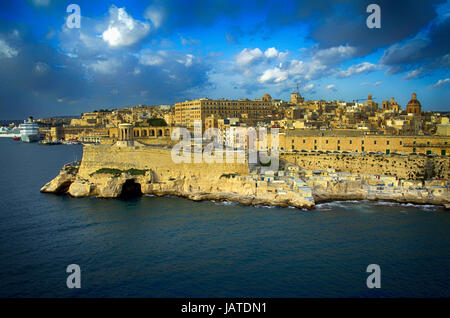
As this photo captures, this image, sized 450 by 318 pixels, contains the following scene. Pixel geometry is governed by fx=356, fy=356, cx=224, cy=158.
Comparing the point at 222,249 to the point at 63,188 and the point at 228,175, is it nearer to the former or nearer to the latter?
the point at 228,175

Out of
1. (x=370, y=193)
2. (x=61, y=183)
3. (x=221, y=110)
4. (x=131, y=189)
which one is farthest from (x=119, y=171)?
(x=221, y=110)

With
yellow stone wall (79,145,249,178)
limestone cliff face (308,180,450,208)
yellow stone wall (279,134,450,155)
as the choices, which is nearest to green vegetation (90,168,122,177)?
yellow stone wall (79,145,249,178)

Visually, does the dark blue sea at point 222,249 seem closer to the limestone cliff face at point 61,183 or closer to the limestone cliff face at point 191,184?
the limestone cliff face at point 191,184

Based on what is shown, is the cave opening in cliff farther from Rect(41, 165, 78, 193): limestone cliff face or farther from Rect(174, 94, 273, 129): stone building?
Rect(174, 94, 273, 129): stone building

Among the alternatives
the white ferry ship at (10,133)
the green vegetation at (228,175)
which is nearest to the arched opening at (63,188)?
the green vegetation at (228,175)

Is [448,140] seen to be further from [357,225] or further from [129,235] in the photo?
[129,235]
